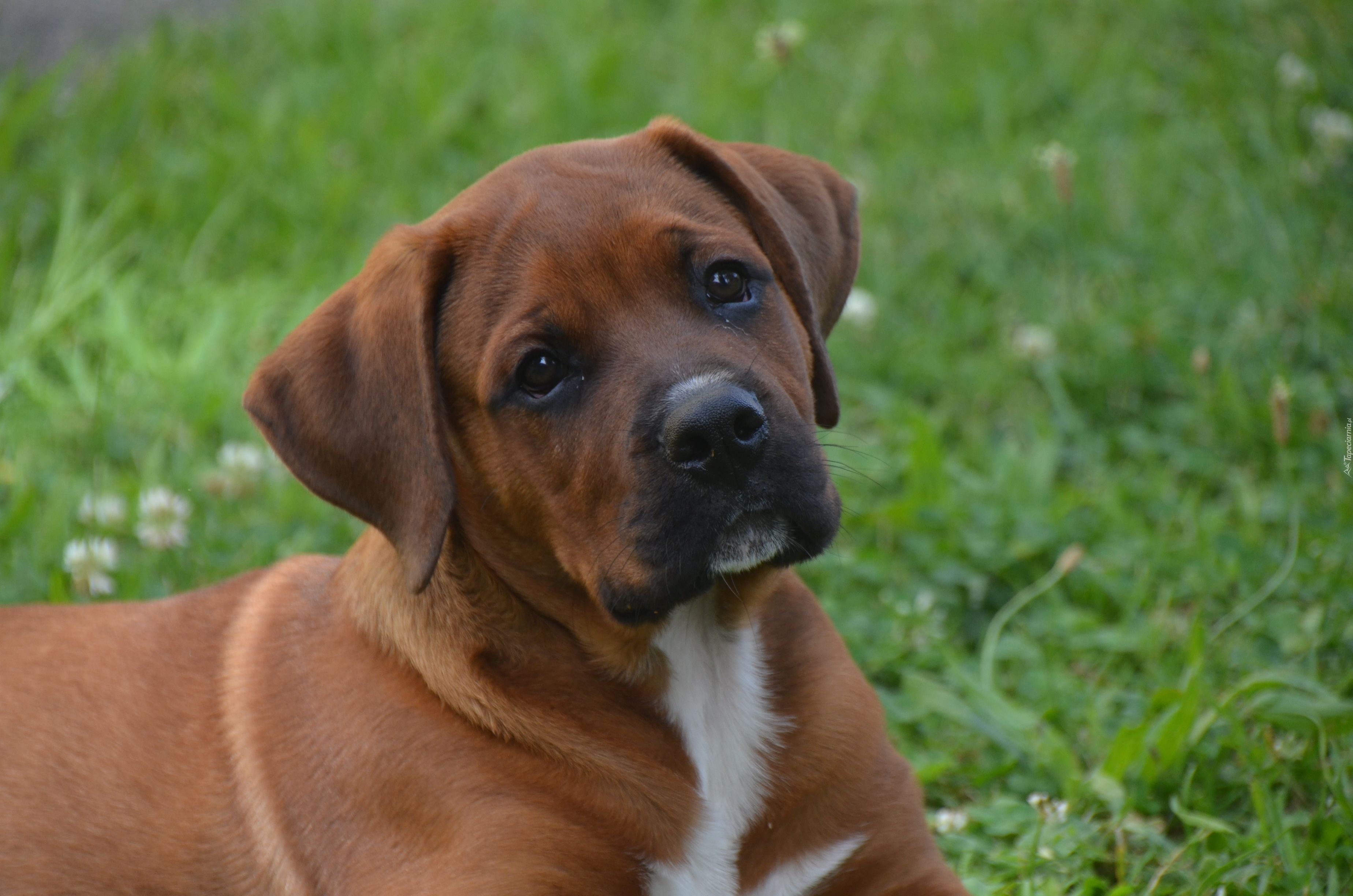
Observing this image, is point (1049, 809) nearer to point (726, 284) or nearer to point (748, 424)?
point (748, 424)

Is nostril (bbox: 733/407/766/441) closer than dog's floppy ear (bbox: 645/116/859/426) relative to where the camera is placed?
Yes

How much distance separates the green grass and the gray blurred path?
294mm

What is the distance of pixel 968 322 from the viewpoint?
6695 mm

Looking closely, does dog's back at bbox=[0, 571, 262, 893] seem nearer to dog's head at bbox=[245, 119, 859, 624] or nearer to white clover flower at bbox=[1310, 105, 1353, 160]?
dog's head at bbox=[245, 119, 859, 624]

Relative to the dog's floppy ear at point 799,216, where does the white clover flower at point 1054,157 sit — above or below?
below

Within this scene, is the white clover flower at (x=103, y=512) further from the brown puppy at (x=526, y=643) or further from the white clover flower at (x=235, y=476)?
the brown puppy at (x=526, y=643)

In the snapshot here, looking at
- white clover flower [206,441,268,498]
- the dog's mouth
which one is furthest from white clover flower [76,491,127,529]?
the dog's mouth

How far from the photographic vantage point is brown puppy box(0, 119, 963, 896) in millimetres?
3262

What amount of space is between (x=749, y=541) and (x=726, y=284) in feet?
2.32

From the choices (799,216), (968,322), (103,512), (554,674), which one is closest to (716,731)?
(554,674)

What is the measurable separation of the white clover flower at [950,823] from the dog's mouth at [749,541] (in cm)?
120

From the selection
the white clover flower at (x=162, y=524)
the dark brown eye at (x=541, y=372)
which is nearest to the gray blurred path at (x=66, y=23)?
the white clover flower at (x=162, y=524)

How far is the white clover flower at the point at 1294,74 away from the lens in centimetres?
713

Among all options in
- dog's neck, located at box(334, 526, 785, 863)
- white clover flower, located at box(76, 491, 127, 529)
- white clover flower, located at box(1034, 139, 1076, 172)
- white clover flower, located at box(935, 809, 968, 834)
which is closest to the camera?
dog's neck, located at box(334, 526, 785, 863)
